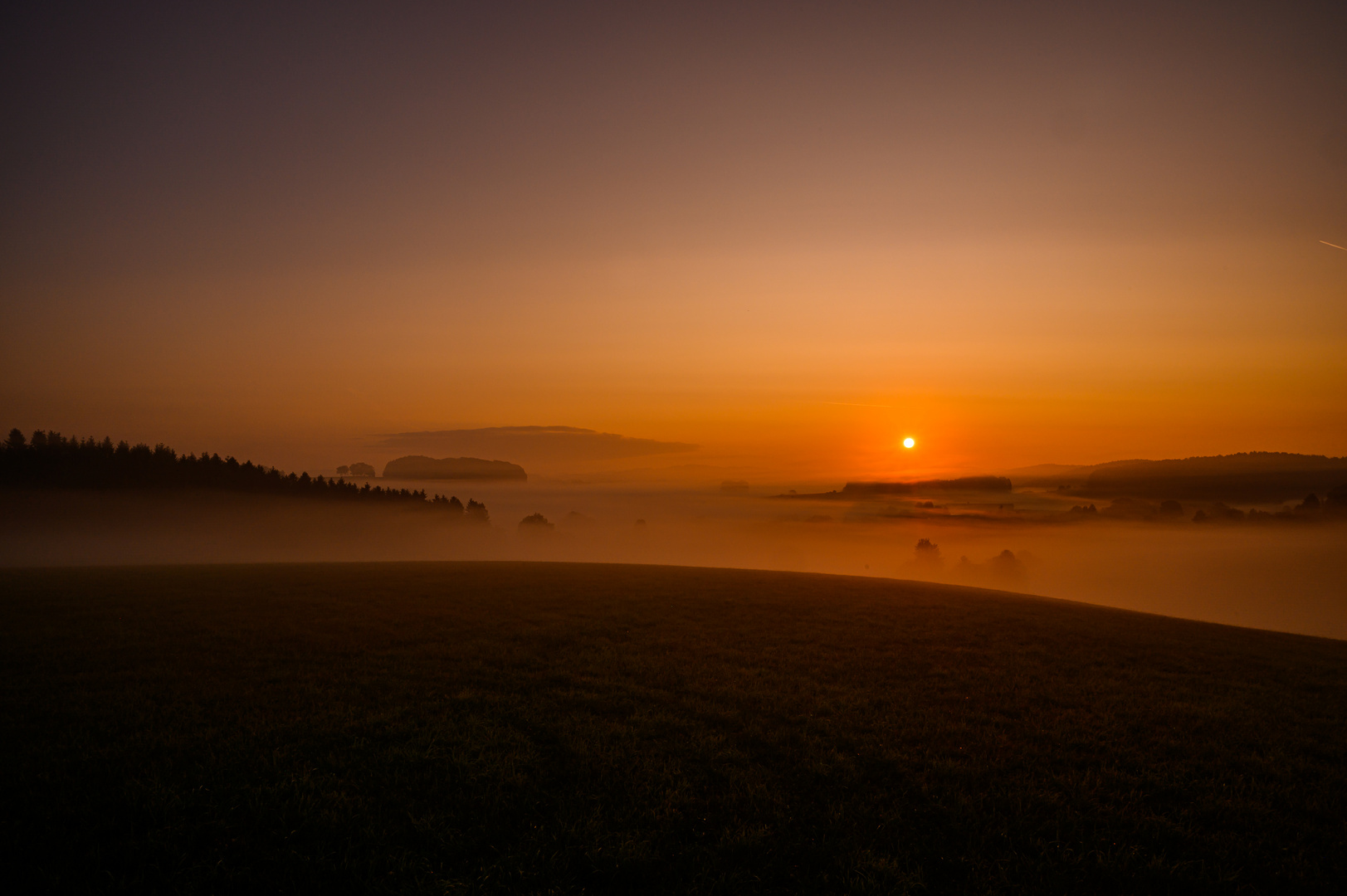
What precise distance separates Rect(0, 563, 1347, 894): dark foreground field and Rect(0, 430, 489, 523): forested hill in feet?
260

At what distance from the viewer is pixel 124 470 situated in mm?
79312

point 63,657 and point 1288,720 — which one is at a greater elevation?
point 63,657

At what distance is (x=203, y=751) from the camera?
871cm

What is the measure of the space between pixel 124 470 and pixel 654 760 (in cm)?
9884

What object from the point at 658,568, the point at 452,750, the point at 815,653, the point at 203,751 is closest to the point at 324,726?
the point at 203,751

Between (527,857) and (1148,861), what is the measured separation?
677cm

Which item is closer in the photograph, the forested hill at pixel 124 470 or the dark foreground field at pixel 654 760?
the dark foreground field at pixel 654 760

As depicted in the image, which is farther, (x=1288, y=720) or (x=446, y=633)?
(x=446, y=633)

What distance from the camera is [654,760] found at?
8867 mm

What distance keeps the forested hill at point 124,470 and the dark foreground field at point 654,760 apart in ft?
260

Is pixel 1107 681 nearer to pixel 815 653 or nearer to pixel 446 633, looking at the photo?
pixel 815 653

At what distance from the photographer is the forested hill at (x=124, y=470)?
238 ft

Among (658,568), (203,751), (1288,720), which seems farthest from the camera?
(658,568)

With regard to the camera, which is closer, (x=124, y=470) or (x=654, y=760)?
(x=654, y=760)
